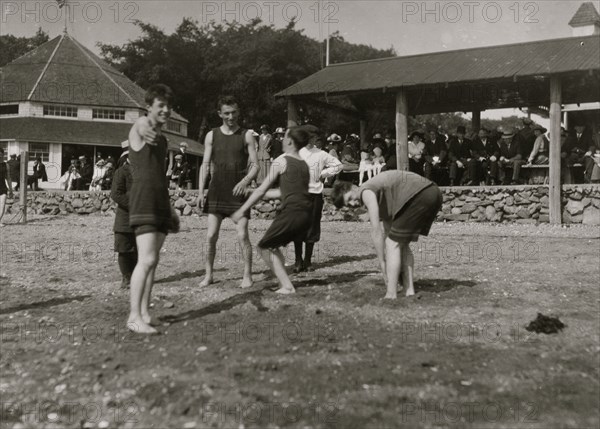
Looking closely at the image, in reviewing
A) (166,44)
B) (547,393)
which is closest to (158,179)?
(547,393)

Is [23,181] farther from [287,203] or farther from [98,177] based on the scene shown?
[287,203]

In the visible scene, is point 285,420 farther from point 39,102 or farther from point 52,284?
point 39,102

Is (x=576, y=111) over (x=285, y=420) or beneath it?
over

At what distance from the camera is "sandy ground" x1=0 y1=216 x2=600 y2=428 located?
4230 mm

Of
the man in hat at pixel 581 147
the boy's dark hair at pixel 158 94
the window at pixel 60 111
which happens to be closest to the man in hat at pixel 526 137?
the man in hat at pixel 581 147

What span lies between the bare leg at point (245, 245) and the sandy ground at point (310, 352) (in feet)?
0.56

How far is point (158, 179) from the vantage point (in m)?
5.83

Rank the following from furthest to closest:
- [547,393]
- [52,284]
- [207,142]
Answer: [52,284] → [207,142] → [547,393]

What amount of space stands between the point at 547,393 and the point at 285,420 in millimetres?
1696

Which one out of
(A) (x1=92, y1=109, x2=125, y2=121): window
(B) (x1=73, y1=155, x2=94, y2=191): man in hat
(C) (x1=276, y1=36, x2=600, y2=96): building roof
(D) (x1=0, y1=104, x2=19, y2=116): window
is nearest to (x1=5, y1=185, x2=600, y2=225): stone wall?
(C) (x1=276, y1=36, x2=600, y2=96): building roof

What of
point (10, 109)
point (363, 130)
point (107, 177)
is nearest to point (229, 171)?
point (363, 130)

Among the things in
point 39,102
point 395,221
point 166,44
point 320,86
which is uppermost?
point 166,44

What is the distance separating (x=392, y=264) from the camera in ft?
22.8

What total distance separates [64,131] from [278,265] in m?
35.5
